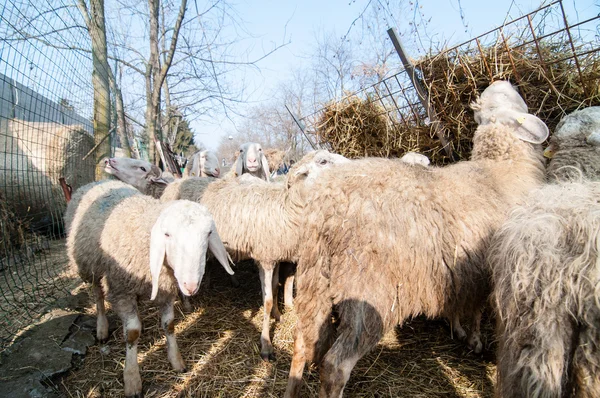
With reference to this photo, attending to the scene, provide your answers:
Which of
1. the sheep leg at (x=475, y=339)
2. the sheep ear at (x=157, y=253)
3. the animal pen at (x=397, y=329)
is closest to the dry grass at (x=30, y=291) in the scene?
the animal pen at (x=397, y=329)

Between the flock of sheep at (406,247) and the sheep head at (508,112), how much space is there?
0.01m

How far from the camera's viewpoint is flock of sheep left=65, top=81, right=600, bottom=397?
1292 mm

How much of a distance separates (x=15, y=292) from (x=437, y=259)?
5.18 meters

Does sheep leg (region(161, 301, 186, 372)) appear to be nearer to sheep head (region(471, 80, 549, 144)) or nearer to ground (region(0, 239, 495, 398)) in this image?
ground (region(0, 239, 495, 398))

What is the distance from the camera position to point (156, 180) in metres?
5.44

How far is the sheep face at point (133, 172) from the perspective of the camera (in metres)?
5.19

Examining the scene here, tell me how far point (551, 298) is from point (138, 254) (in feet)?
9.38

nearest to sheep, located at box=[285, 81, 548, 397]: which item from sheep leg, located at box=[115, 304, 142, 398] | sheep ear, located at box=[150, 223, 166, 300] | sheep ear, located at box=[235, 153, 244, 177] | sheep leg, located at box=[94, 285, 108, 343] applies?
sheep ear, located at box=[150, 223, 166, 300]

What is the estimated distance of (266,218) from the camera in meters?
3.64

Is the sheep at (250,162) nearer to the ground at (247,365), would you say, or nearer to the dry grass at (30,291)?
the ground at (247,365)

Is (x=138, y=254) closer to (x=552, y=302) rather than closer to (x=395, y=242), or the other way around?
(x=395, y=242)

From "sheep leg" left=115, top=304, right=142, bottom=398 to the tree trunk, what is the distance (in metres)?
4.86

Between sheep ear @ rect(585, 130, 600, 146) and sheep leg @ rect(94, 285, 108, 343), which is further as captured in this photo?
sheep leg @ rect(94, 285, 108, 343)

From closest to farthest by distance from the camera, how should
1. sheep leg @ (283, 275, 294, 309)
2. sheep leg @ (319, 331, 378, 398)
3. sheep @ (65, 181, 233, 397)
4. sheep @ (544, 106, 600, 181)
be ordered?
sheep leg @ (319, 331, 378, 398)
sheep @ (65, 181, 233, 397)
sheep @ (544, 106, 600, 181)
sheep leg @ (283, 275, 294, 309)
